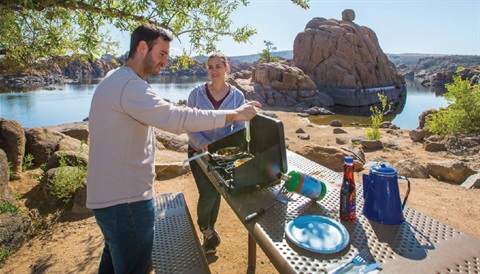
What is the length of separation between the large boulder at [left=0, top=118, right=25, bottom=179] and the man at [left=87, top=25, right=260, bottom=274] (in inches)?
158

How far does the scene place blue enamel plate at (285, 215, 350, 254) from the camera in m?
1.44

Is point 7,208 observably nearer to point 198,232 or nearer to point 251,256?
point 198,232

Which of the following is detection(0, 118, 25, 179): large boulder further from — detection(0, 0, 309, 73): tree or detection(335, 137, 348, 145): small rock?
detection(335, 137, 348, 145): small rock

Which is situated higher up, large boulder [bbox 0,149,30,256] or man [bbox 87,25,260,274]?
man [bbox 87,25,260,274]

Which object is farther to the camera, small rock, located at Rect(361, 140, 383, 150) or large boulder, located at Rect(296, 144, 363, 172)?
small rock, located at Rect(361, 140, 383, 150)

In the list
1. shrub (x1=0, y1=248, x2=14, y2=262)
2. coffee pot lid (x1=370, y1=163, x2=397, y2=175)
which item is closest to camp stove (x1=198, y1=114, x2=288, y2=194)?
coffee pot lid (x1=370, y1=163, x2=397, y2=175)

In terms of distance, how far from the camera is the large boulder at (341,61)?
36.3 m

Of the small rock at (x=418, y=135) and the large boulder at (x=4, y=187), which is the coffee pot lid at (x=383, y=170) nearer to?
the large boulder at (x=4, y=187)

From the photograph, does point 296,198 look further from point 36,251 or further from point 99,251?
point 36,251

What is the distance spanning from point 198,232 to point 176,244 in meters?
1.31

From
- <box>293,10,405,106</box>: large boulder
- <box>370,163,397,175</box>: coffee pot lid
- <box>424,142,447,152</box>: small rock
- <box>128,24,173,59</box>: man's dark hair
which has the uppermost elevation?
<box>293,10,405,106</box>: large boulder

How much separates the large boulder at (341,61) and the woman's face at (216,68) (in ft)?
112

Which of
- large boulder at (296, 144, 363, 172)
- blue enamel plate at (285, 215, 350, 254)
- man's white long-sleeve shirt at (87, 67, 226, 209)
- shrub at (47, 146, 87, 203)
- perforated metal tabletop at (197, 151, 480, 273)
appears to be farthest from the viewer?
large boulder at (296, 144, 363, 172)

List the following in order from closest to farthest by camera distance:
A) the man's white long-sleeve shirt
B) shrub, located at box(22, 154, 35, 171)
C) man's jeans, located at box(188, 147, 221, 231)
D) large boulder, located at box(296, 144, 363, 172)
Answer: the man's white long-sleeve shirt, man's jeans, located at box(188, 147, 221, 231), shrub, located at box(22, 154, 35, 171), large boulder, located at box(296, 144, 363, 172)
